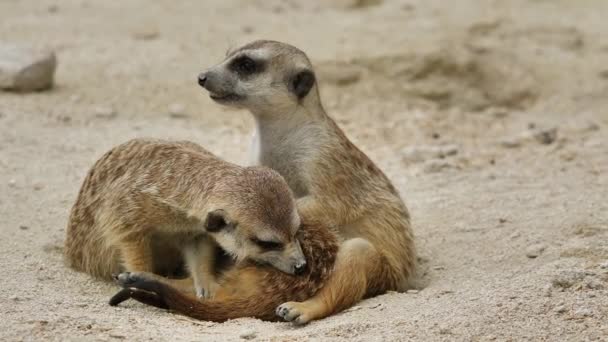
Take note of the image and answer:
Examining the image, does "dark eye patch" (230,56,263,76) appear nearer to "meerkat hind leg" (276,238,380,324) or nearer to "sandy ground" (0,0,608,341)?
"meerkat hind leg" (276,238,380,324)

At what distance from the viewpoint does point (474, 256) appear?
4516mm

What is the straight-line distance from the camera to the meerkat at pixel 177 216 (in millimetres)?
3656

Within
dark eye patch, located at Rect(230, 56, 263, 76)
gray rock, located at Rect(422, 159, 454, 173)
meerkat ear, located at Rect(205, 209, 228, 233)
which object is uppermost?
→ dark eye patch, located at Rect(230, 56, 263, 76)

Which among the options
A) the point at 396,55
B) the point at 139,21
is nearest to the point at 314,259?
the point at 396,55

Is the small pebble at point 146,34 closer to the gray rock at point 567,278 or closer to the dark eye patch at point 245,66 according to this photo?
the dark eye patch at point 245,66

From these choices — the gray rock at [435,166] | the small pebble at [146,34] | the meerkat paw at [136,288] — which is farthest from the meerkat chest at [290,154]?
the small pebble at [146,34]

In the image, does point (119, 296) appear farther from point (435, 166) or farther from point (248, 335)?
point (435, 166)

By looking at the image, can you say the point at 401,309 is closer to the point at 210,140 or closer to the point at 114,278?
the point at 114,278

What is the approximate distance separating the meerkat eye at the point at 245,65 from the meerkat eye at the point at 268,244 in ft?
3.44

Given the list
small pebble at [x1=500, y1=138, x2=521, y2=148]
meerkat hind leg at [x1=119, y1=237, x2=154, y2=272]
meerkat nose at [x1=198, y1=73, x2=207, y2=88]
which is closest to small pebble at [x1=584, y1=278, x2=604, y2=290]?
meerkat hind leg at [x1=119, y1=237, x2=154, y2=272]

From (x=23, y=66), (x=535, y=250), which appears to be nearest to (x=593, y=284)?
(x=535, y=250)

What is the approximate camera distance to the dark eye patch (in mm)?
4430

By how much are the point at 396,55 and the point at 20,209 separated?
11.0ft

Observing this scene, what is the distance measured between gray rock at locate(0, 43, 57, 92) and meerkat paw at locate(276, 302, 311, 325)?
324 centimetres
